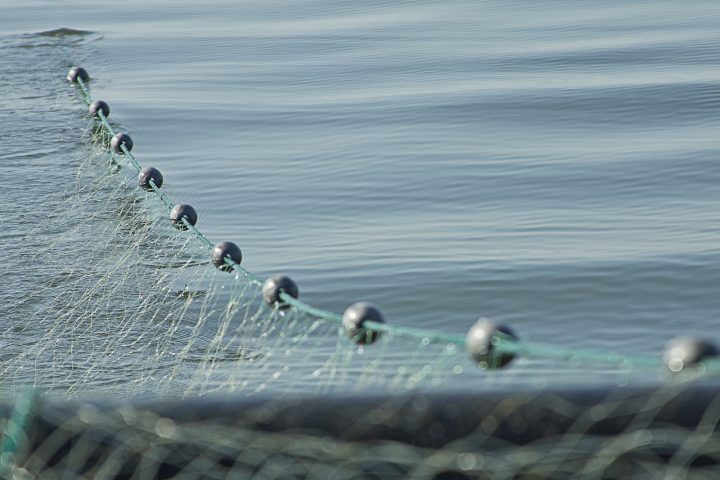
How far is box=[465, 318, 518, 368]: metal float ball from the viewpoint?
3.31 metres

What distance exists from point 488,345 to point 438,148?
337 inches

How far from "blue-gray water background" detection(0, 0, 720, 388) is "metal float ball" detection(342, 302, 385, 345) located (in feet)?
12.3

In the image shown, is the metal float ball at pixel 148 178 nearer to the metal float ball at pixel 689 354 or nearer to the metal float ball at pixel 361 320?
the metal float ball at pixel 361 320

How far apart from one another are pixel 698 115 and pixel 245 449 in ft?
34.3

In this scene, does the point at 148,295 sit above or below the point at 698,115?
below

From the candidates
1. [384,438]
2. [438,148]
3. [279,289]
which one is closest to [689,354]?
[384,438]

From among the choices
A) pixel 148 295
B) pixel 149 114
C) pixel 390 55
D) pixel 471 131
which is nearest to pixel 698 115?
pixel 471 131

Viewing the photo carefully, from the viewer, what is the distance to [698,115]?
41.3 feet

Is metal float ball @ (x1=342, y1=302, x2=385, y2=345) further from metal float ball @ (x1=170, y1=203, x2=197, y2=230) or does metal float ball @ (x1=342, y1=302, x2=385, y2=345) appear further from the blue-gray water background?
the blue-gray water background

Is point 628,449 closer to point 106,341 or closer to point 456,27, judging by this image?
point 106,341

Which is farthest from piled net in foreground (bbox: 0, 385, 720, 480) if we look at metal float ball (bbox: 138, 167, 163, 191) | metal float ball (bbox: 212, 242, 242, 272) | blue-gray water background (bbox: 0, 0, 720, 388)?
metal float ball (bbox: 138, 167, 163, 191)

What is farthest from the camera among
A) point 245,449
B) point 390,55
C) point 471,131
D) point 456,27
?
point 456,27

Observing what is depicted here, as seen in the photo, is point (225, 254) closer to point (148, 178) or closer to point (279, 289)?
point (279, 289)

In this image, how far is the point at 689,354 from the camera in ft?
9.59
